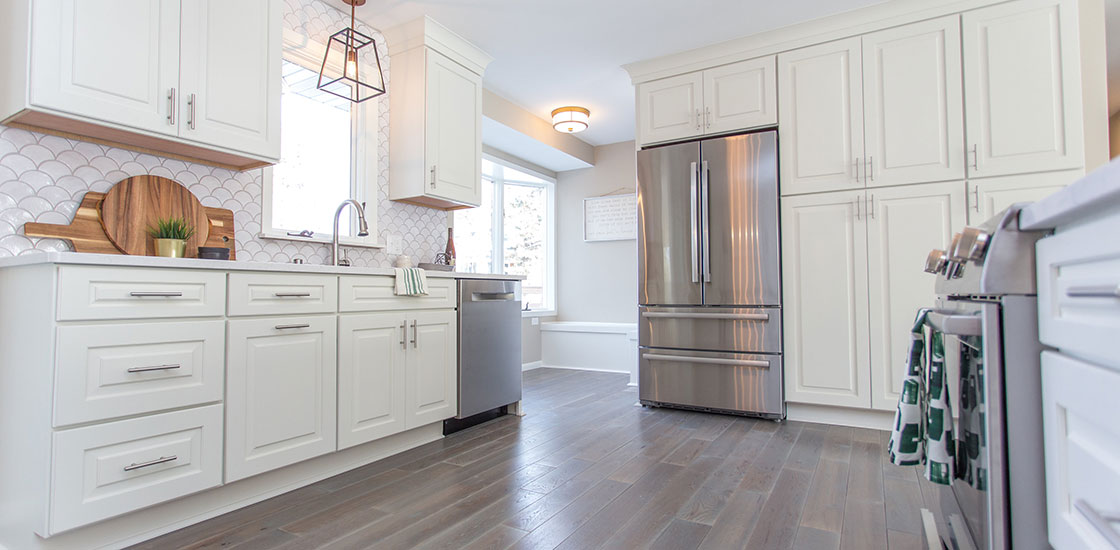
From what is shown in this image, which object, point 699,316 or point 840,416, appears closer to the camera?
point 840,416

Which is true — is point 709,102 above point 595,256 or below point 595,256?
above

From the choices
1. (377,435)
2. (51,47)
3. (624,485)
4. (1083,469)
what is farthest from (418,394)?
(1083,469)

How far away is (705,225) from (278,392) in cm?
259

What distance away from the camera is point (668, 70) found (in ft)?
12.2

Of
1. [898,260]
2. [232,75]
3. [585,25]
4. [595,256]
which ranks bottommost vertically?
[898,260]

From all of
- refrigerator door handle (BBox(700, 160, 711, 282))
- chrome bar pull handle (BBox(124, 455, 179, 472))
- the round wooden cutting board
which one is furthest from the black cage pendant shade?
refrigerator door handle (BBox(700, 160, 711, 282))

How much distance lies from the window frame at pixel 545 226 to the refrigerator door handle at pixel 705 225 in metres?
2.36

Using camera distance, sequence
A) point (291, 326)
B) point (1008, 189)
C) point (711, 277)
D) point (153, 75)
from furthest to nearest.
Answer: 1. point (711, 277)
2. point (1008, 189)
3. point (291, 326)
4. point (153, 75)

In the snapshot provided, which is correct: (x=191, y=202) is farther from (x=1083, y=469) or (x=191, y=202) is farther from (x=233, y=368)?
(x=1083, y=469)

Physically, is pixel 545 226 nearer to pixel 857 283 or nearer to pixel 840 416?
pixel 857 283

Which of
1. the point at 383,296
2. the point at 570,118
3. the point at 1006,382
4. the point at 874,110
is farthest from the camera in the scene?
the point at 570,118

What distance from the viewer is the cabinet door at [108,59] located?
1758 millimetres

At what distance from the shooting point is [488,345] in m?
3.21

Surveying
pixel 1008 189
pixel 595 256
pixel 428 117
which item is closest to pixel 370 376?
pixel 428 117
